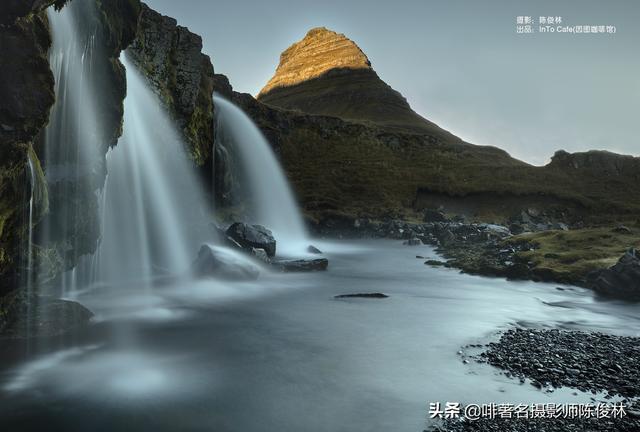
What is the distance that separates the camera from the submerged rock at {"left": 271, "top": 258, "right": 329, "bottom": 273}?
1140 inches

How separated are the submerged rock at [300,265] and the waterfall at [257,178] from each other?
20.8m

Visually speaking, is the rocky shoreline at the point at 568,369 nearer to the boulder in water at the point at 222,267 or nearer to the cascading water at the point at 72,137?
the boulder in water at the point at 222,267

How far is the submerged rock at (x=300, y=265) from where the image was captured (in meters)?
29.0

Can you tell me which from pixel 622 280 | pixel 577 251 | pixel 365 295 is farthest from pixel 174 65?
pixel 622 280

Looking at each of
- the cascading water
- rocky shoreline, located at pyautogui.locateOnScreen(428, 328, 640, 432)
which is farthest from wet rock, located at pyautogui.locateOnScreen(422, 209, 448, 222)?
the cascading water

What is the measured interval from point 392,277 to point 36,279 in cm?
2090

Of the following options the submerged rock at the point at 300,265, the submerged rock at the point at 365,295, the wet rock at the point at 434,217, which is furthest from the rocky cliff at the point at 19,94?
the wet rock at the point at 434,217

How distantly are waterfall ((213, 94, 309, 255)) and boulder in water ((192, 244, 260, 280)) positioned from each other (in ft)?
84.0

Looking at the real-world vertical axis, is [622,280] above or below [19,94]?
below

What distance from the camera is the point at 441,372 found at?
11797 mm

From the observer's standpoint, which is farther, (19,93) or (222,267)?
(222,267)

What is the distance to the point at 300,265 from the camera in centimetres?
2977

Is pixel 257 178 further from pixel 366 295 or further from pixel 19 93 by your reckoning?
pixel 19 93

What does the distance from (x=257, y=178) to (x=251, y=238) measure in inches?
1103
